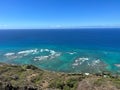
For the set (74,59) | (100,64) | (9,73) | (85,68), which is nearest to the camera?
(9,73)

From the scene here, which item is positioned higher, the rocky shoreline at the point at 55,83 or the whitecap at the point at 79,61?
the rocky shoreline at the point at 55,83

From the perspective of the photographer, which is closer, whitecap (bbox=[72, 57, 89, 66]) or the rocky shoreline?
the rocky shoreline

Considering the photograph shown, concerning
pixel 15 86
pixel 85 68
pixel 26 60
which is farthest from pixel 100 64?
pixel 15 86

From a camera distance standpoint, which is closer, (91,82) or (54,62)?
(91,82)

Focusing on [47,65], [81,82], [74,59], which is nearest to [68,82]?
[81,82]

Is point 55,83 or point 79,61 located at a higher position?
point 55,83

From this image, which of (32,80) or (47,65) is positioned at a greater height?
(32,80)

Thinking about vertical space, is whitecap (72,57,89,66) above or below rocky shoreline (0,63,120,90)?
below

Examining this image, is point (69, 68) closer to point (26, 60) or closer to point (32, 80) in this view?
point (26, 60)

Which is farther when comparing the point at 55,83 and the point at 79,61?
the point at 79,61

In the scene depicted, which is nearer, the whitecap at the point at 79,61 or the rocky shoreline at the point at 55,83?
the rocky shoreline at the point at 55,83

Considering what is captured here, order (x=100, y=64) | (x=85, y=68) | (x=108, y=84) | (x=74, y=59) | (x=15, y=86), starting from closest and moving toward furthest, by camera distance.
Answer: (x=15, y=86) < (x=108, y=84) < (x=85, y=68) < (x=100, y=64) < (x=74, y=59)
